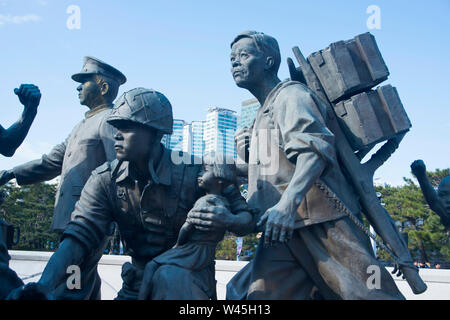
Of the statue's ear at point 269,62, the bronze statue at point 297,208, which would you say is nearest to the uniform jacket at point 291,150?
the bronze statue at point 297,208

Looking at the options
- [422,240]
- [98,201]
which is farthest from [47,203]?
[98,201]

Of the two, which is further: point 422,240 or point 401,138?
point 422,240

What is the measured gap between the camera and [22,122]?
4.47m

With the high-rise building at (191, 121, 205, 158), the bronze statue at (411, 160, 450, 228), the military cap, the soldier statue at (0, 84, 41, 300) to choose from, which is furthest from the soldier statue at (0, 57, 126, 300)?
the bronze statue at (411, 160, 450, 228)

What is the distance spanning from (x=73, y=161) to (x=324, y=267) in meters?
2.86

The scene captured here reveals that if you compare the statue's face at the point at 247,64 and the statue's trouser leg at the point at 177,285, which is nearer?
the statue's trouser leg at the point at 177,285

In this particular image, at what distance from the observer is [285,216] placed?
278 centimetres

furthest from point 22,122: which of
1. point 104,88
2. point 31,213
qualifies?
point 31,213

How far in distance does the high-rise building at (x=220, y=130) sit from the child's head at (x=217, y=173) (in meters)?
1.55

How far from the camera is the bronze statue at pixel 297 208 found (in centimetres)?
295

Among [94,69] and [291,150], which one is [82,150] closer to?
[94,69]

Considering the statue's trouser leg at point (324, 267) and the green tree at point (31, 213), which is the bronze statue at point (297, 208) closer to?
the statue's trouser leg at point (324, 267)
